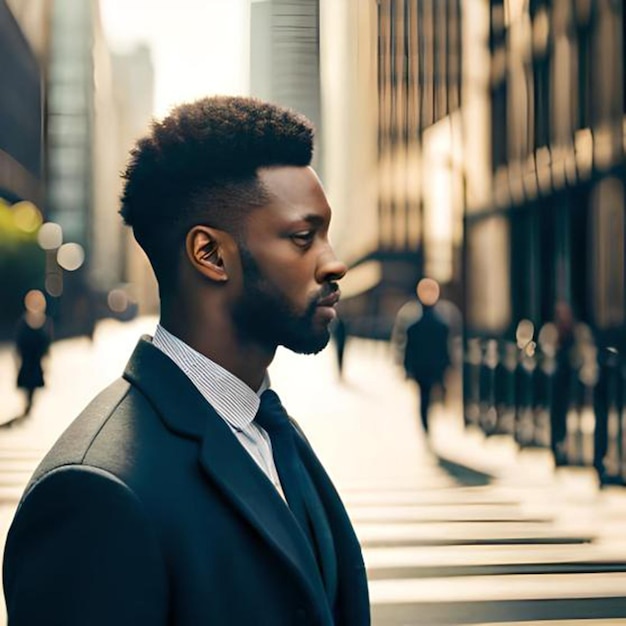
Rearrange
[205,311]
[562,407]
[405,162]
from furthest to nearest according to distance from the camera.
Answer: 1. [405,162]
2. [562,407]
3. [205,311]

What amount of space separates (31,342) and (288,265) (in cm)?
1582

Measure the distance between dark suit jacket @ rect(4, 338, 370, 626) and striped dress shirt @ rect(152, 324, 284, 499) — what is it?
41 mm

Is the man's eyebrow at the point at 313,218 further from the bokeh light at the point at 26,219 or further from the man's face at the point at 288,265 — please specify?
the bokeh light at the point at 26,219

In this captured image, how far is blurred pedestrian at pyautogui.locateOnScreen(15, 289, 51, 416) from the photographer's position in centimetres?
1722

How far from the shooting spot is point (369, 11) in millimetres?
100812

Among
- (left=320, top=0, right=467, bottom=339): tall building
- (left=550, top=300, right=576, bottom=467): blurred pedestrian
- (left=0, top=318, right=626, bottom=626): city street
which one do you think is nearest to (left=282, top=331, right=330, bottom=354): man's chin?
(left=0, top=318, right=626, bottom=626): city street

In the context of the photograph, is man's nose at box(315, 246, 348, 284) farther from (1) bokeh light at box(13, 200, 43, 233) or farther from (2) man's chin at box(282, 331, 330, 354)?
(1) bokeh light at box(13, 200, 43, 233)

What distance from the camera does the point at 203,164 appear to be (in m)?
1.87

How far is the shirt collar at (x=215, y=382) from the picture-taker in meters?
1.89

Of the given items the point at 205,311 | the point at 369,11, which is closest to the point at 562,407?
the point at 205,311

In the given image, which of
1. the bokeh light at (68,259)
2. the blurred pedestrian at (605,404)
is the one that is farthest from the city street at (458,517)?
the bokeh light at (68,259)

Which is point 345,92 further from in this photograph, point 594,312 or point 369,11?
point 594,312

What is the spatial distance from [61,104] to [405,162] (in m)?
64.4

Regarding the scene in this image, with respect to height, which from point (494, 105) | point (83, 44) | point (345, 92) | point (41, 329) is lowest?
point (41, 329)
